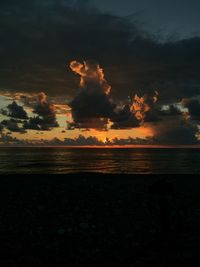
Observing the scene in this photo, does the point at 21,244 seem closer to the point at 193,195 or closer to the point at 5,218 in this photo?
the point at 5,218

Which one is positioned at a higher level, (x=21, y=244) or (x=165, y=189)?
(x=165, y=189)

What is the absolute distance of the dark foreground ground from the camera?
36.9 feet

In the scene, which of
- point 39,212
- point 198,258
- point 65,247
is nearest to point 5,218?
point 39,212

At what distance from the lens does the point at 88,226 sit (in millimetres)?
14711

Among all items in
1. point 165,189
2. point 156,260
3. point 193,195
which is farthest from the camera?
point 193,195

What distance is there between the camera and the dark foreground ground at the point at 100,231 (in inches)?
443

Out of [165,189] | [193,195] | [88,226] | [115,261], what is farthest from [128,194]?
[115,261]

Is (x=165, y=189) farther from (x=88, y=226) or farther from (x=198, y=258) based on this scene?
(x=88, y=226)

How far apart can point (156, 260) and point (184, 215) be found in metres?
6.26

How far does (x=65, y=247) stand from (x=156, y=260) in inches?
133

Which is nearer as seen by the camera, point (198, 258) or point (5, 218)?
point (198, 258)

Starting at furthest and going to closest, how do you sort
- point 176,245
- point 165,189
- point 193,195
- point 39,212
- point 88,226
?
point 193,195
point 39,212
point 88,226
point 165,189
point 176,245

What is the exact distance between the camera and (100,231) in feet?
46.4

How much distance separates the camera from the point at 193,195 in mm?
23141
